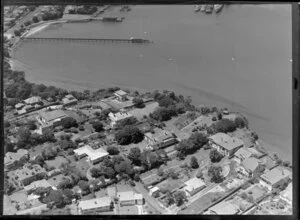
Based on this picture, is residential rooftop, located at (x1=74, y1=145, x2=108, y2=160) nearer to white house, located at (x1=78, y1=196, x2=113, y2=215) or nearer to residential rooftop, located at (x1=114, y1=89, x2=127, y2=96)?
white house, located at (x1=78, y1=196, x2=113, y2=215)

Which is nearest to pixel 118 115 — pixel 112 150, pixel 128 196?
pixel 112 150

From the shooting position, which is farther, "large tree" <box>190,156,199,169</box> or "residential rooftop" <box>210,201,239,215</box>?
"large tree" <box>190,156,199,169</box>

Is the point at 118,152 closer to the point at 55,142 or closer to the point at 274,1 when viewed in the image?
the point at 55,142

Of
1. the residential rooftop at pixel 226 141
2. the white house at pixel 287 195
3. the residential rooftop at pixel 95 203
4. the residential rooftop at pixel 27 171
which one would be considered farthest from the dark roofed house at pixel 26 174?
the white house at pixel 287 195

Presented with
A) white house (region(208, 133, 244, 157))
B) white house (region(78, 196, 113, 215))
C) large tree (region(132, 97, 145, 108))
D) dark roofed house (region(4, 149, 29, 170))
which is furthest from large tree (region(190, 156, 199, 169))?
dark roofed house (region(4, 149, 29, 170))

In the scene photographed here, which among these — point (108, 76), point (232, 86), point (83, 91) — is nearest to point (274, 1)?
point (232, 86)

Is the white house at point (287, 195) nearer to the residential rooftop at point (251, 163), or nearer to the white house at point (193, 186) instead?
the residential rooftop at point (251, 163)
